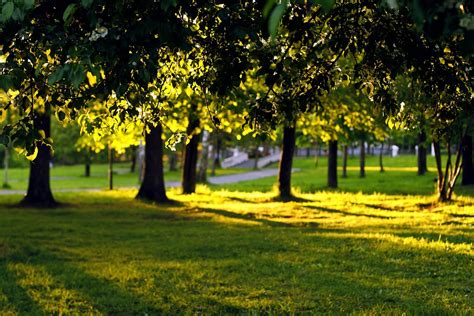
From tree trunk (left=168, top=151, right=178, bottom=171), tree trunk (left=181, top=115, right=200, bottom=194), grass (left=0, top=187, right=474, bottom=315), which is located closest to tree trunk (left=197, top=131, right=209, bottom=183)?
tree trunk (left=181, top=115, right=200, bottom=194)

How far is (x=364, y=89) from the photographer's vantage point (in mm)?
5848

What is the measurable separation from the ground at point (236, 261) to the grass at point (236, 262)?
0.08ft

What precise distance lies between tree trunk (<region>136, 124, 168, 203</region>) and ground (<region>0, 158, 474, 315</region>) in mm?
3187

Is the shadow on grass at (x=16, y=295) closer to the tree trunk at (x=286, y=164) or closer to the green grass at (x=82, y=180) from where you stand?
the tree trunk at (x=286, y=164)

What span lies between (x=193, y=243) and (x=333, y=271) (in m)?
4.40

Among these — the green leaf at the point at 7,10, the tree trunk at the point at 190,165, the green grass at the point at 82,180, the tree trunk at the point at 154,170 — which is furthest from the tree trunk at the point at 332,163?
the green leaf at the point at 7,10

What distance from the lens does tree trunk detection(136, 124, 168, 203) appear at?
23312 millimetres

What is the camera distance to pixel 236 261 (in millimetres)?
10797

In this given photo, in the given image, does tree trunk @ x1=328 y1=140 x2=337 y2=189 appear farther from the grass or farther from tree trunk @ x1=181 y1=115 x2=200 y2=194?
the grass

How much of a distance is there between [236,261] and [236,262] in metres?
0.09

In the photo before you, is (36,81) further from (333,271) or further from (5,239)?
(5,239)

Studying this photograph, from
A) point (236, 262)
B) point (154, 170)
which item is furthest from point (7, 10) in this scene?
point (154, 170)

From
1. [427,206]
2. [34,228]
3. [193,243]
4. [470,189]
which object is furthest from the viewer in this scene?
[470,189]

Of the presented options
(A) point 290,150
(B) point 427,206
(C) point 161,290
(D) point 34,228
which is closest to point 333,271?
(C) point 161,290
